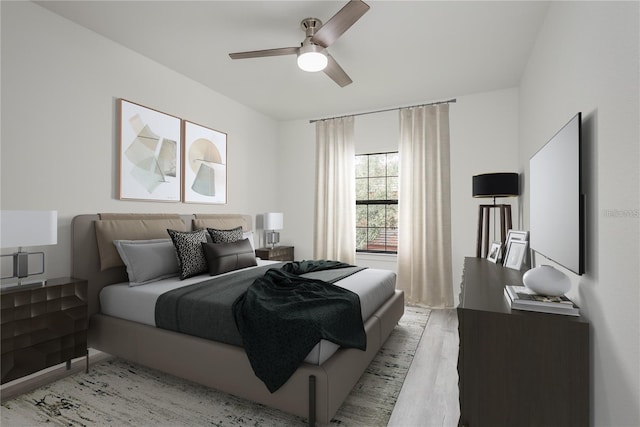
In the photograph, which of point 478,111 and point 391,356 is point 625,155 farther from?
point 478,111

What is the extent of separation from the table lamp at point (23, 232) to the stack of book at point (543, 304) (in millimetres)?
2820

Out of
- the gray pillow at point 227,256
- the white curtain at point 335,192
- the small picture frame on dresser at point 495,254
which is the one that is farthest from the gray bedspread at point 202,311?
the white curtain at point 335,192

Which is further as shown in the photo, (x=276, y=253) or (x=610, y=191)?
(x=276, y=253)

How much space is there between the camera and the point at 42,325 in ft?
7.02

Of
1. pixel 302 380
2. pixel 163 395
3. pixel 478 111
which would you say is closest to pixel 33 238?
pixel 163 395

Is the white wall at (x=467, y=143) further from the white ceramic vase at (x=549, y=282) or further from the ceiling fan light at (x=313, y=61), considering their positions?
the white ceramic vase at (x=549, y=282)

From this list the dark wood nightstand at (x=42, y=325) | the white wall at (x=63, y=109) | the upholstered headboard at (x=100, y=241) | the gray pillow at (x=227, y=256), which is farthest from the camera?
the gray pillow at (x=227, y=256)

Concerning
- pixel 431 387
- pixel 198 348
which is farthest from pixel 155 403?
pixel 431 387

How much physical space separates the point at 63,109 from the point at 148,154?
0.77 metres

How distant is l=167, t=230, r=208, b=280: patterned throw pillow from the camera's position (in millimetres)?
2846

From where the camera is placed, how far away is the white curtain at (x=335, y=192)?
15.8ft

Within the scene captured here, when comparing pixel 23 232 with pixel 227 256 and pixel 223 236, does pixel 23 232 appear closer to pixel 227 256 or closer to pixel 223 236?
pixel 227 256

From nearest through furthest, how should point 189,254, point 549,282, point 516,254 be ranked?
point 549,282, point 516,254, point 189,254

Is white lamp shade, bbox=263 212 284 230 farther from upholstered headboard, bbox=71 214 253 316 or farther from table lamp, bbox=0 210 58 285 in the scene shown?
table lamp, bbox=0 210 58 285
